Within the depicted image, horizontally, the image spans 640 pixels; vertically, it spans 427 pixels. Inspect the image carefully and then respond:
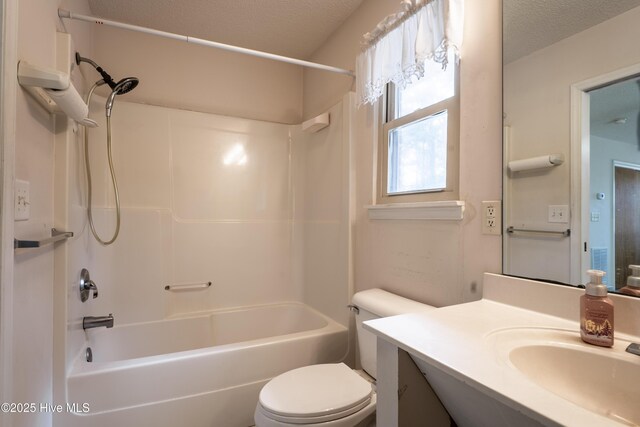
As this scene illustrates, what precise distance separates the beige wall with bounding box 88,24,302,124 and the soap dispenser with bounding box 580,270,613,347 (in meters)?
2.34

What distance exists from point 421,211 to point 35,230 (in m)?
1.54

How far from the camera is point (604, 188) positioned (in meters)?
0.81

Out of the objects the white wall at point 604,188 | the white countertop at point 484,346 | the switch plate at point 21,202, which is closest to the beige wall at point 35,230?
the switch plate at point 21,202

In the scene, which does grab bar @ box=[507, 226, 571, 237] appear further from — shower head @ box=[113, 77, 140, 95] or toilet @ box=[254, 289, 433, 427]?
shower head @ box=[113, 77, 140, 95]

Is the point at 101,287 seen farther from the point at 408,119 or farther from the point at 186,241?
the point at 408,119

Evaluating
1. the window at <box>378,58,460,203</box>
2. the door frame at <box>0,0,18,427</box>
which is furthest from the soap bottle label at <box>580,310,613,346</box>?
the door frame at <box>0,0,18,427</box>

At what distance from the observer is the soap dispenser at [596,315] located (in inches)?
27.2

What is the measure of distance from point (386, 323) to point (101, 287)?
1966mm

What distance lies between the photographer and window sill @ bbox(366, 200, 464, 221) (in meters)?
1.19

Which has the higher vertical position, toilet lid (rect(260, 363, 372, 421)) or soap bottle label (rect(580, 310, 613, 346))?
soap bottle label (rect(580, 310, 613, 346))

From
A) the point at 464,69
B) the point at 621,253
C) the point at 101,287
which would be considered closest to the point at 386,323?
the point at 621,253

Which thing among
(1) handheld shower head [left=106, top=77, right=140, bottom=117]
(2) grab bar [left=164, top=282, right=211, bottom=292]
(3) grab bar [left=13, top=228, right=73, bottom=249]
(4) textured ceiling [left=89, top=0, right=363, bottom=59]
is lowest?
(2) grab bar [left=164, top=282, right=211, bottom=292]

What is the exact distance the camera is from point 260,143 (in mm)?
2430

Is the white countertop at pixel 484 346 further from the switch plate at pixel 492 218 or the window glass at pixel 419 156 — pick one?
the window glass at pixel 419 156
